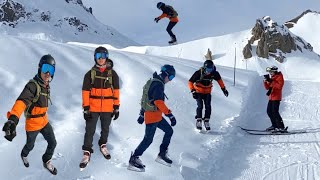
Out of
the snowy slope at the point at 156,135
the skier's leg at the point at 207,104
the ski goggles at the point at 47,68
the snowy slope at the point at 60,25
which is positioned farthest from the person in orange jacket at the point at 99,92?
the snowy slope at the point at 60,25

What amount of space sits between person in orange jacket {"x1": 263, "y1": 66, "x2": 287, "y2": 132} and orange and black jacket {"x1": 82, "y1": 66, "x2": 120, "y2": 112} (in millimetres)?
6798

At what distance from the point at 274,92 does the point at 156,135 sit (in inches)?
170

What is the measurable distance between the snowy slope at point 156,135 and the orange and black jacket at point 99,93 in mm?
1923

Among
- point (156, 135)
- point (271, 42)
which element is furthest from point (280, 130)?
point (271, 42)

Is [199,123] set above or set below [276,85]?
below

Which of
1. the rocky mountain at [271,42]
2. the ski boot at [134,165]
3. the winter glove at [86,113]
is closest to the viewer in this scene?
the winter glove at [86,113]

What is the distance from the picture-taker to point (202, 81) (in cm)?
1170

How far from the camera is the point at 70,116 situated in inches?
430

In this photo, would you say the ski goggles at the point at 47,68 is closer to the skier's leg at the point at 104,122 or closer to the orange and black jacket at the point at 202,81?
the skier's leg at the point at 104,122

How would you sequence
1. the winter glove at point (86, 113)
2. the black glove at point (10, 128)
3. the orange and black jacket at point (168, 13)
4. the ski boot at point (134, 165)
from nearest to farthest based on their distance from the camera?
1. the black glove at point (10, 128)
2. the winter glove at point (86, 113)
3. the ski boot at point (134, 165)
4. the orange and black jacket at point (168, 13)

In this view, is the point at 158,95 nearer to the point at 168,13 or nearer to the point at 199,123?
the point at 199,123

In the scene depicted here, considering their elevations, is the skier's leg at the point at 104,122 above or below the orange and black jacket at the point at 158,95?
below

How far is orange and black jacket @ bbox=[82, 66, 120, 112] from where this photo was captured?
6981 millimetres

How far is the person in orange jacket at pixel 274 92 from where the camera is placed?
1285 centimetres
